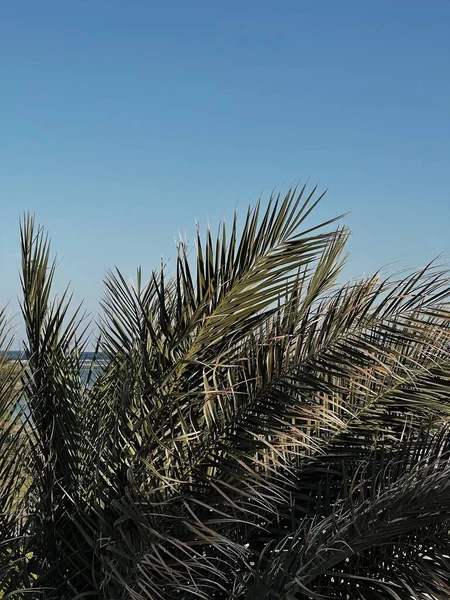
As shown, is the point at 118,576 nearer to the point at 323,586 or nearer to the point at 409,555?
the point at 323,586

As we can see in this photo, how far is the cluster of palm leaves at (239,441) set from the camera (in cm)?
290

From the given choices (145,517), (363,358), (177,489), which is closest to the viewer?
(145,517)

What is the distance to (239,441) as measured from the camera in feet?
10.4

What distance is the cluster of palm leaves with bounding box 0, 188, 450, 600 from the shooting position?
2.90 metres

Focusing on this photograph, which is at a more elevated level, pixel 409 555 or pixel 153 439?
pixel 153 439

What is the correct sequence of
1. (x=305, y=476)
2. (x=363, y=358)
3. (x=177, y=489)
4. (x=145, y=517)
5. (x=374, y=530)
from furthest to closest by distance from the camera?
(x=305, y=476) → (x=363, y=358) → (x=177, y=489) → (x=145, y=517) → (x=374, y=530)

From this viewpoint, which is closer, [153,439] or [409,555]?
[153,439]

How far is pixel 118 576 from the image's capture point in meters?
2.79

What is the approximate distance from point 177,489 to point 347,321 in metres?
1.04

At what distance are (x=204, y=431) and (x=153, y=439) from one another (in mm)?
232

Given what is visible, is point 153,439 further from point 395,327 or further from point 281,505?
point 395,327

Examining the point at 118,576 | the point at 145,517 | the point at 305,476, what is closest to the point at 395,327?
the point at 305,476

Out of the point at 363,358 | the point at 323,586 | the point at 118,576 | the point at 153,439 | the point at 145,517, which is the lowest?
the point at 323,586

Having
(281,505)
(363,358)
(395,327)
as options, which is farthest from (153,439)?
(395,327)
